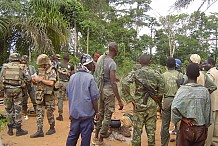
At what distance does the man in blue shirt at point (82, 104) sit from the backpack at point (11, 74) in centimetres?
243

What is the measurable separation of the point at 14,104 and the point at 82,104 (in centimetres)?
278

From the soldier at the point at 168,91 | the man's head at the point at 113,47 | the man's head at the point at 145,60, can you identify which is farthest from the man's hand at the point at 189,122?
the man's head at the point at 113,47

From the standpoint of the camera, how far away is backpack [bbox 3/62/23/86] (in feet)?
20.2

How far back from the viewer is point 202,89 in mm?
3535

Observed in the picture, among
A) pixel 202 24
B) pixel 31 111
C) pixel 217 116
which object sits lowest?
pixel 31 111

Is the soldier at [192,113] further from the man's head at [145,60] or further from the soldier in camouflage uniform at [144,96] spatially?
the man's head at [145,60]

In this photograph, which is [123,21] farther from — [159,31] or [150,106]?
[150,106]

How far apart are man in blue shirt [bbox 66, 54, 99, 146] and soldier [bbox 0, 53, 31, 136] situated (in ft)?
8.07

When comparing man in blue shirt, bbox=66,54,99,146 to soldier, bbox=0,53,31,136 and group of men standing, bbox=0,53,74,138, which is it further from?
soldier, bbox=0,53,31,136

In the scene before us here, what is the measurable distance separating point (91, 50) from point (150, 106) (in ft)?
41.3

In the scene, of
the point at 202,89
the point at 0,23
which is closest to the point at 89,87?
the point at 202,89

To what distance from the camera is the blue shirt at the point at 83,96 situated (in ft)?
13.5

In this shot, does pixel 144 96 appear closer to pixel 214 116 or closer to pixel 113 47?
pixel 113 47

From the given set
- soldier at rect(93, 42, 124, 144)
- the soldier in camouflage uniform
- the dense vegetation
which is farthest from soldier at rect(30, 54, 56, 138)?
the dense vegetation
